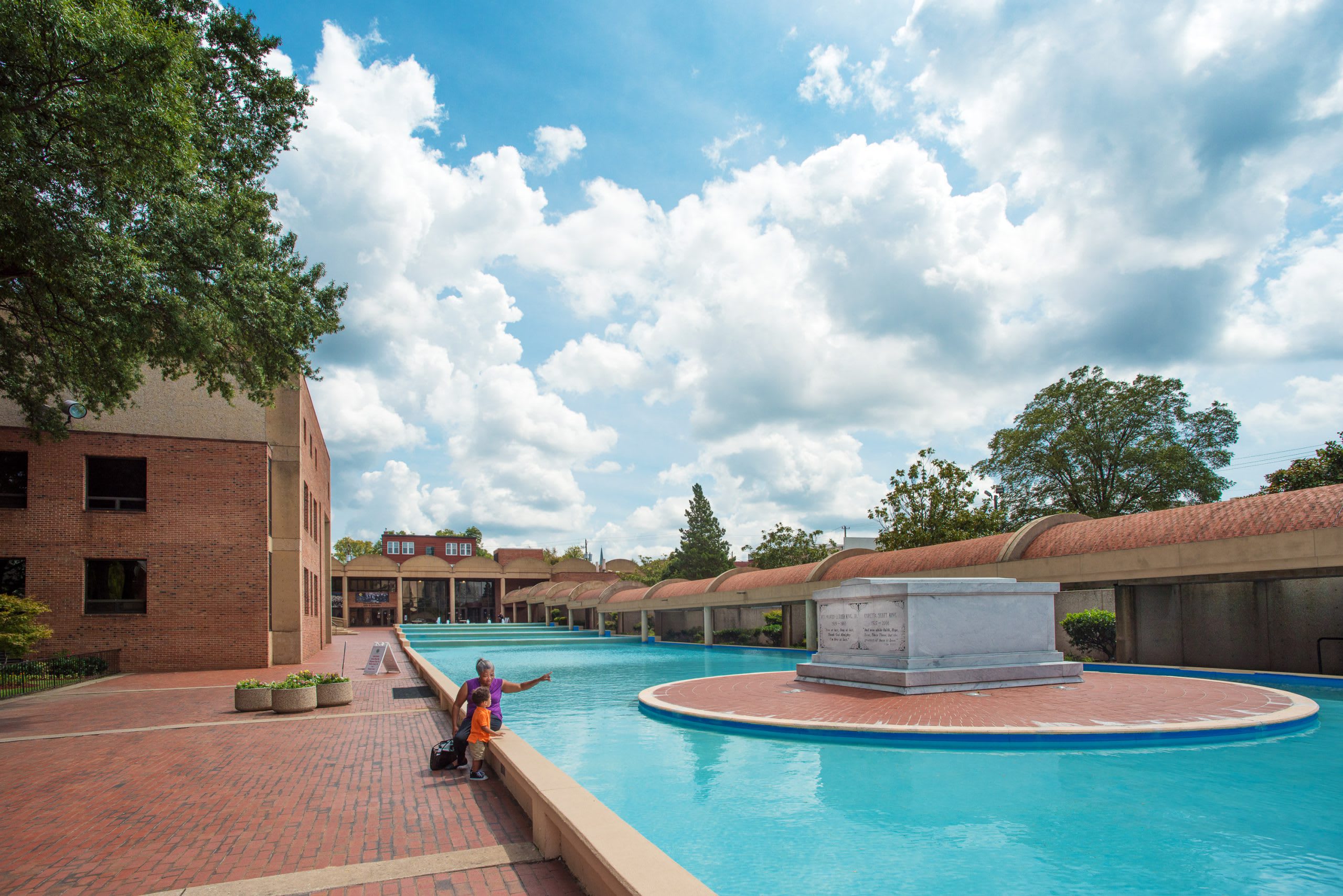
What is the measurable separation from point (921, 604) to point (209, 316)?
14.4 m

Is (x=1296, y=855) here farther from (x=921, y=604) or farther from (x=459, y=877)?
(x=921, y=604)

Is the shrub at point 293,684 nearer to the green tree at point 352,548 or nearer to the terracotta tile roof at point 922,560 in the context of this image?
the terracotta tile roof at point 922,560

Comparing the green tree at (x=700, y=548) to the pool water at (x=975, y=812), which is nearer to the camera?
the pool water at (x=975, y=812)

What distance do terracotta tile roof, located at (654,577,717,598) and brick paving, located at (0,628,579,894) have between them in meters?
27.3

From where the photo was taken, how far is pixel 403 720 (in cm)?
1388

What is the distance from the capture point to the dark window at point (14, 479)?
22938mm

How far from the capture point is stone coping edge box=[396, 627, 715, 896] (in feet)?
14.9

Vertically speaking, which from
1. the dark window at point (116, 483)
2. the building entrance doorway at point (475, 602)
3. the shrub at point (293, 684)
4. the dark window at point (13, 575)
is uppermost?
the dark window at point (116, 483)

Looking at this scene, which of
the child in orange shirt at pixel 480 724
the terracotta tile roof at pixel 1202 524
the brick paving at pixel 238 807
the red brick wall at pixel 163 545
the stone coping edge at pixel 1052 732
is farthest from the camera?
the red brick wall at pixel 163 545

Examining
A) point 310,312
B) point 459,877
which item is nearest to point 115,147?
point 310,312

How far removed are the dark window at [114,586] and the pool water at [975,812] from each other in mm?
17131

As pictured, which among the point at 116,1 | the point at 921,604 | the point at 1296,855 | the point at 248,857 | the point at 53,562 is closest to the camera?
the point at 248,857

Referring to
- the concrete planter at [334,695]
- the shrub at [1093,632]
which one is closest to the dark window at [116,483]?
the concrete planter at [334,695]

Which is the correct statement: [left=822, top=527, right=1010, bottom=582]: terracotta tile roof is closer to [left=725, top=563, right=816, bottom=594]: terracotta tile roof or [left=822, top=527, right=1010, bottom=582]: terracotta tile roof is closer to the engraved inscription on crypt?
[left=725, top=563, right=816, bottom=594]: terracotta tile roof
